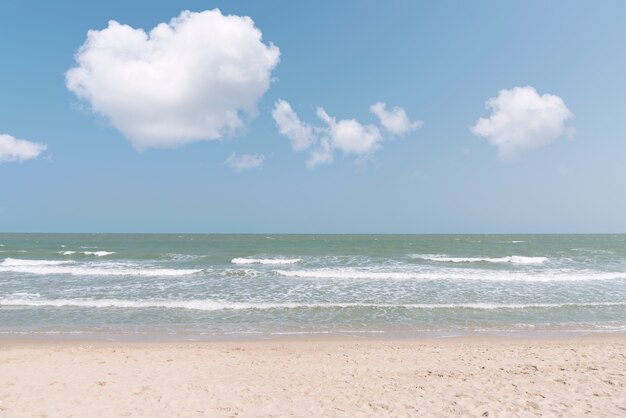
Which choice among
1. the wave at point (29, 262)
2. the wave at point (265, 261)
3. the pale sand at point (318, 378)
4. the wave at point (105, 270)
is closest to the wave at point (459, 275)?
the wave at point (265, 261)

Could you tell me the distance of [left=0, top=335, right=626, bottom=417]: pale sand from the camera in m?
5.70

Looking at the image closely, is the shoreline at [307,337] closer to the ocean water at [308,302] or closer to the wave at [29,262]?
the ocean water at [308,302]

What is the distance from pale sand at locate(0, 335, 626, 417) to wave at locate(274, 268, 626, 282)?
1093 cm

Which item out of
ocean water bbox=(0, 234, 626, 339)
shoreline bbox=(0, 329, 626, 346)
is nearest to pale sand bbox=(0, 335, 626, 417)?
shoreline bbox=(0, 329, 626, 346)

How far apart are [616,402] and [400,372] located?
11.1 ft

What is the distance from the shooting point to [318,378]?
7.23 metres

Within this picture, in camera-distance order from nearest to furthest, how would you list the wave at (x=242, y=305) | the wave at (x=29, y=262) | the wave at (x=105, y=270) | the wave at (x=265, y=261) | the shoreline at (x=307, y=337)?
the shoreline at (x=307, y=337) < the wave at (x=242, y=305) < the wave at (x=105, y=270) < the wave at (x=29, y=262) < the wave at (x=265, y=261)

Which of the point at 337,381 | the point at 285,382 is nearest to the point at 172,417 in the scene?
the point at 285,382

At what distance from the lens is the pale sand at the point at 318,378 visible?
5.70m

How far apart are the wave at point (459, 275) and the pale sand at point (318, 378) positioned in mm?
10932

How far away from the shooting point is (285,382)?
704 centimetres

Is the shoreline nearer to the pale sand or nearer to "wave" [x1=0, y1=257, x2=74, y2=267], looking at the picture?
the pale sand

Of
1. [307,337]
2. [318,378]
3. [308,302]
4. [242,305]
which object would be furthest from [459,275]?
[318,378]

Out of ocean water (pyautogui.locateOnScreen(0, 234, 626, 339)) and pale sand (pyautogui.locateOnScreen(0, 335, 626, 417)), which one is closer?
pale sand (pyautogui.locateOnScreen(0, 335, 626, 417))
